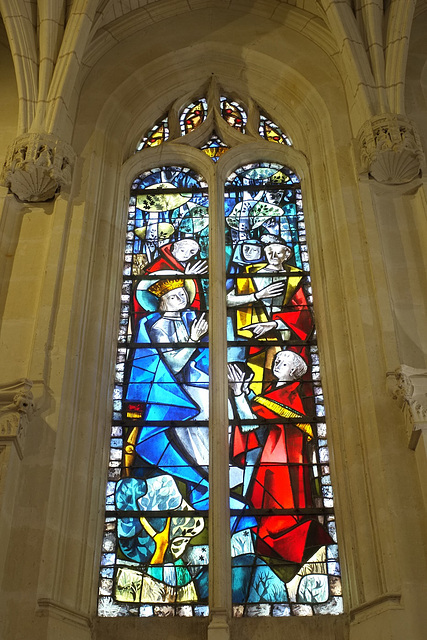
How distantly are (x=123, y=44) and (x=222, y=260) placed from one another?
324 centimetres

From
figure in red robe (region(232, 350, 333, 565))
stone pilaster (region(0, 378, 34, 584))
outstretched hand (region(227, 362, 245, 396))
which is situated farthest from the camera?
outstretched hand (region(227, 362, 245, 396))

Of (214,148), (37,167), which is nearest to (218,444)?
(37,167)

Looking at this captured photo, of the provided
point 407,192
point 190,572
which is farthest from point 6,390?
point 407,192

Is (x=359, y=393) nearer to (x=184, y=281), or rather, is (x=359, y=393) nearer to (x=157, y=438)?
(x=157, y=438)

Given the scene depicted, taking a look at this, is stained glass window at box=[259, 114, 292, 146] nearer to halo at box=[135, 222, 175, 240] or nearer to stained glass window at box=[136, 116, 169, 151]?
stained glass window at box=[136, 116, 169, 151]

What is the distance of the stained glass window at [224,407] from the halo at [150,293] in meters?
0.01

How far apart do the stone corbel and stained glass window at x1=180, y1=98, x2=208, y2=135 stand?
4323 mm

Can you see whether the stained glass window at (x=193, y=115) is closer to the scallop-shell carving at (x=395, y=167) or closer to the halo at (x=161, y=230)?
the halo at (x=161, y=230)

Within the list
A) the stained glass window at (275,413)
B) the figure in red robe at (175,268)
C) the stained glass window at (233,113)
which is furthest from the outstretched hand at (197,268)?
the stained glass window at (233,113)

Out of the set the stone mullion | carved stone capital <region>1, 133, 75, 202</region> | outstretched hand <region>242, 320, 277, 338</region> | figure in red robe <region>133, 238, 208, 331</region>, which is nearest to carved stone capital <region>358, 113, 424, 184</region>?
the stone mullion

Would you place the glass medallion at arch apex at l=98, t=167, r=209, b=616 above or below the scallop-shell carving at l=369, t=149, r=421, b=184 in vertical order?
below

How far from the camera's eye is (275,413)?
725 cm

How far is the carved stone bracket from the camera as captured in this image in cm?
636

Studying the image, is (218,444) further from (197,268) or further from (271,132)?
(271,132)
